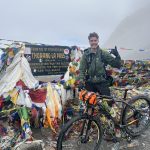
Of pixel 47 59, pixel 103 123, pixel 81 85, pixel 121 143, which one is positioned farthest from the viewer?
pixel 47 59

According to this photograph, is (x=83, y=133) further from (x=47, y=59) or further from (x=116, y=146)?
(x=47, y=59)

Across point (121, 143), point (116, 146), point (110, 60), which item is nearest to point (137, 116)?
point (121, 143)

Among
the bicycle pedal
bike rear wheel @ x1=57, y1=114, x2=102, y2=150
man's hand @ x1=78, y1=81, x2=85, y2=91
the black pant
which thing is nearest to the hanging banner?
the black pant

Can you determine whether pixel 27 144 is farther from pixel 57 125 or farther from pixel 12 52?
pixel 12 52

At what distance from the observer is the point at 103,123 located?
697 centimetres

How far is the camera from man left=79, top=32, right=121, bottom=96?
7230 millimetres

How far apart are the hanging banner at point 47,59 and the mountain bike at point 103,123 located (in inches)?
113

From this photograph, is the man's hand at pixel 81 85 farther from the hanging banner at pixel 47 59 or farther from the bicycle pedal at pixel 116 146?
the hanging banner at pixel 47 59

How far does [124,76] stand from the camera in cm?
1457

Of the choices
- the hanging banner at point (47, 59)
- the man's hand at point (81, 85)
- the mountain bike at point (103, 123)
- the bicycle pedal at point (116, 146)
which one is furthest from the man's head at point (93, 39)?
the hanging banner at point (47, 59)

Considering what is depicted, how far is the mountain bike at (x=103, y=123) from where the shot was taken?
6336mm

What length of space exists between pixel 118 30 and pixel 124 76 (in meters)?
106

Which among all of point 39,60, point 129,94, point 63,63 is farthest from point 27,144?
point 129,94

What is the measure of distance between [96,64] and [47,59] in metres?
2.55
